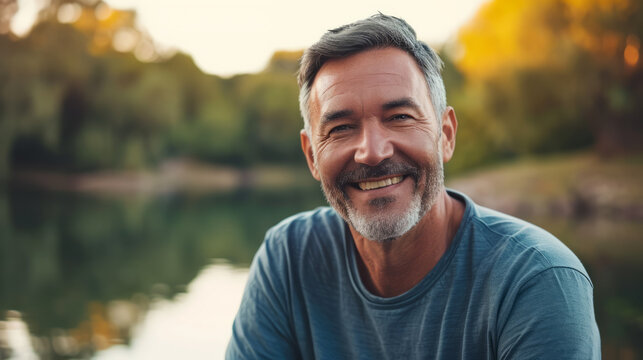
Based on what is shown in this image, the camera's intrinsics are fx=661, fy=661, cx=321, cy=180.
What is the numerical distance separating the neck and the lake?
2977mm

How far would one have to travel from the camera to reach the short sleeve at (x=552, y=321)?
121 centimetres

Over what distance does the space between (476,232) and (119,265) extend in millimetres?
7069

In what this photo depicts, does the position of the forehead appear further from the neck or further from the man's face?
the neck

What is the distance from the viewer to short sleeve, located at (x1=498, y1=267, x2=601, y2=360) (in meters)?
1.21

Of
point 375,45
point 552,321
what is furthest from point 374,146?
point 552,321

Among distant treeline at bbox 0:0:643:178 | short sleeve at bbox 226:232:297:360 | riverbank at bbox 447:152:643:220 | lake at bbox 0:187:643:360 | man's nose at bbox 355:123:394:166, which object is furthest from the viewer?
distant treeline at bbox 0:0:643:178

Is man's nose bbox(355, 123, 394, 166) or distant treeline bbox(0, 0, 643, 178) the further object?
distant treeline bbox(0, 0, 643, 178)

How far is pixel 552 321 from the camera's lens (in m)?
1.22

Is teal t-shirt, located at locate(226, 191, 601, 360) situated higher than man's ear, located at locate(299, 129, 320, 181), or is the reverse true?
man's ear, located at locate(299, 129, 320, 181)

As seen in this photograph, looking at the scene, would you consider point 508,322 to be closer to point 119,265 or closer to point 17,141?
point 119,265

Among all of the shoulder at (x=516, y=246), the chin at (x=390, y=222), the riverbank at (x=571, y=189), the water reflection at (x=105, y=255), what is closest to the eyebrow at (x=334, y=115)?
the chin at (x=390, y=222)

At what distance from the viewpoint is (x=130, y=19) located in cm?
2252

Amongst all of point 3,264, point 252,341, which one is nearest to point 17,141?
point 3,264

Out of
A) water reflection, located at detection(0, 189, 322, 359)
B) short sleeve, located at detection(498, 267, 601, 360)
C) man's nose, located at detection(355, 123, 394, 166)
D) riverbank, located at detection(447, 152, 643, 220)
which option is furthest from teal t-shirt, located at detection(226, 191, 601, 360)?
riverbank, located at detection(447, 152, 643, 220)
